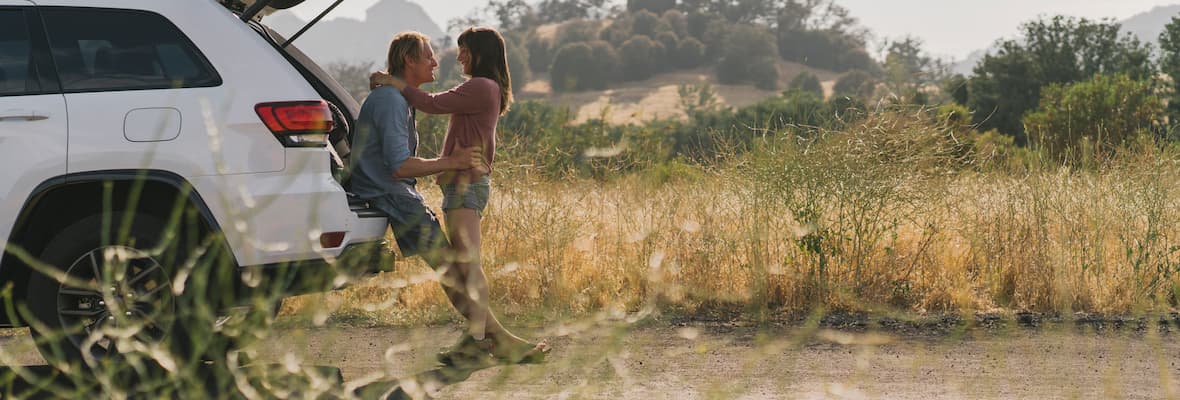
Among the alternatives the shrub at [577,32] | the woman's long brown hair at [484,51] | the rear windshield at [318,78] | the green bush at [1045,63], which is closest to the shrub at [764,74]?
the shrub at [577,32]

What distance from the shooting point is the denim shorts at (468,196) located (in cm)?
556

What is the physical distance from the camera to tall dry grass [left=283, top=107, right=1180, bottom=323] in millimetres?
7082

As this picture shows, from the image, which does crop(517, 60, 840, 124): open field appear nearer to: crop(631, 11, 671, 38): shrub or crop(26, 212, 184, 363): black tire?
crop(631, 11, 671, 38): shrub

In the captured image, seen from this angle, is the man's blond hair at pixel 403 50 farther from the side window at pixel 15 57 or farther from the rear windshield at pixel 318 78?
the side window at pixel 15 57

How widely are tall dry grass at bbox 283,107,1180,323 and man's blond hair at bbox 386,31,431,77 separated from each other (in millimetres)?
1674

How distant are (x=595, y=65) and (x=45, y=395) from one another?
116968mm

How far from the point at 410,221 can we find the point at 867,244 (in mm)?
3168

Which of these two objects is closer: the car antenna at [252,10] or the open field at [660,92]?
the car antenna at [252,10]

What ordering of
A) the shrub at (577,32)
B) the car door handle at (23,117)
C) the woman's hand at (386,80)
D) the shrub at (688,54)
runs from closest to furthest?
the car door handle at (23,117) < the woman's hand at (386,80) < the shrub at (688,54) < the shrub at (577,32)

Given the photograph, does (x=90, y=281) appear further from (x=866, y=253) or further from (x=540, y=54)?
(x=540, y=54)

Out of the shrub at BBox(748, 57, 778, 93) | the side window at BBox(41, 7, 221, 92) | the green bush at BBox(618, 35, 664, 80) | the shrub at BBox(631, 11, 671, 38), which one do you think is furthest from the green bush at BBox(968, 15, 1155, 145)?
the shrub at BBox(631, 11, 671, 38)

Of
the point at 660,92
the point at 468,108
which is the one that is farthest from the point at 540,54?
the point at 468,108

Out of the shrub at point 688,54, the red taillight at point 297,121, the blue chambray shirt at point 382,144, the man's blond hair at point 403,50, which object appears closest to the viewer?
the red taillight at point 297,121

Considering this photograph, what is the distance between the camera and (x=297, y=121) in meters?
4.80
